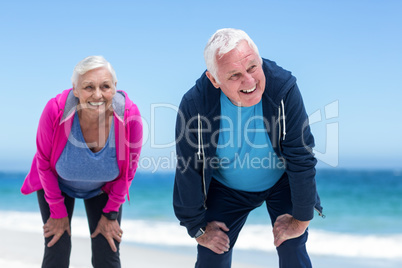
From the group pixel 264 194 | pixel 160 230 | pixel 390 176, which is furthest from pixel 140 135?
pixel 390 176

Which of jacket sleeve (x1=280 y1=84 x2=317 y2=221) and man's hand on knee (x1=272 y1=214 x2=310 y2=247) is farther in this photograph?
man's hand on knee (x1=272 y1=214 x2=310 y2=247)

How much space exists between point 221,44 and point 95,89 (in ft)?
2.86

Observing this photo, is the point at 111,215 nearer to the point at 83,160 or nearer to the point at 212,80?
the point at 83,160

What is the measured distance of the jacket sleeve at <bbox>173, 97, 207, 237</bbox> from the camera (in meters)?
2.54

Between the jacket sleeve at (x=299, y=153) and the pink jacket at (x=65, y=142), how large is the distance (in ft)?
3.11

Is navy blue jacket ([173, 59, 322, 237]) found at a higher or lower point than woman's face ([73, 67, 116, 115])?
lower

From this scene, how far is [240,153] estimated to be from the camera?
2596mm

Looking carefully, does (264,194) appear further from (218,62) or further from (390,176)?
(390,176)

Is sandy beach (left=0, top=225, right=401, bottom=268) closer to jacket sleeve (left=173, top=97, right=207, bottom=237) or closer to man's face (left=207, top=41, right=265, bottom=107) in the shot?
jacket sleeve (left=173, top=97, right=207, bottom=237)

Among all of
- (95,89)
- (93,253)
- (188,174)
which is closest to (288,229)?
(188,174)

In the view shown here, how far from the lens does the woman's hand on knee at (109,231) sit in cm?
293

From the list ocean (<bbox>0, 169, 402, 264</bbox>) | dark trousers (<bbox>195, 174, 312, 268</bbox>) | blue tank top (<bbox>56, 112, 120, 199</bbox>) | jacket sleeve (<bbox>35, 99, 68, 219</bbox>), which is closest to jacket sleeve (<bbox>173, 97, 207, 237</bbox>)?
dark trousers (<bbox>195, 174, 312, 268</bbox>)

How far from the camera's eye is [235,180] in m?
2.72

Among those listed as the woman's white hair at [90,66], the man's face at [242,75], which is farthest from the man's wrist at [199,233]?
the woman's white hair at [90,66]
